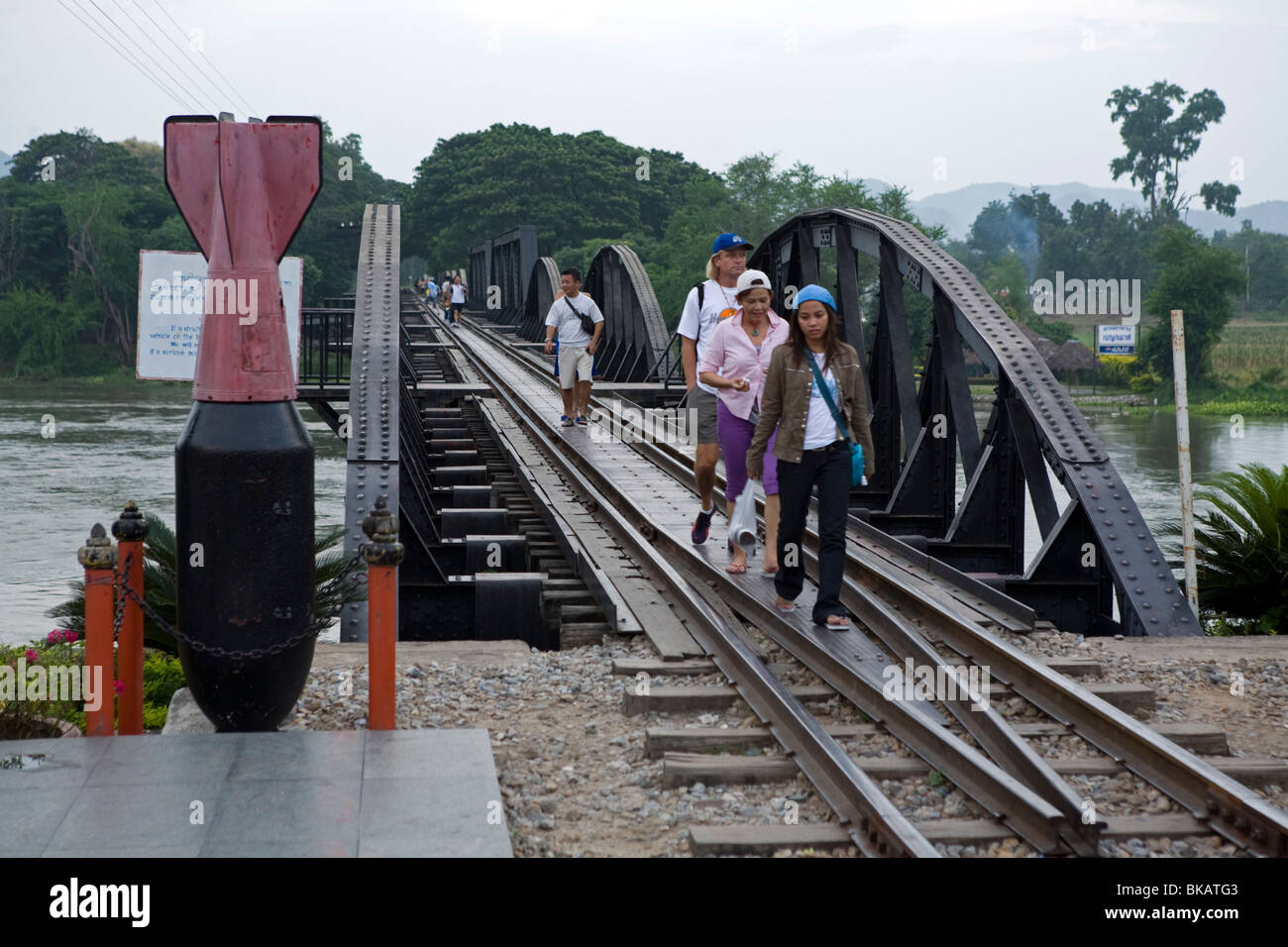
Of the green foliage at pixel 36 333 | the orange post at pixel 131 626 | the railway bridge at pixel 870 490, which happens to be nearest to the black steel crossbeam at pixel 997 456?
the railway bridge at pixel 870 490

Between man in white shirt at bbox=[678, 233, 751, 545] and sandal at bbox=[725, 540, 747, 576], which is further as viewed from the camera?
man in white shirt at bbox=[678, 233, 751, 545]

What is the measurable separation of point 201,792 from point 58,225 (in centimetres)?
8300

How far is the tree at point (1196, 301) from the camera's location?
59.8 meters

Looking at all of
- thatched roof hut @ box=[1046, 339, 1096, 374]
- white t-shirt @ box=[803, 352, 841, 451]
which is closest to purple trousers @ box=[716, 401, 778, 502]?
white t-shirt @ box=[803, 352, 841, 451]

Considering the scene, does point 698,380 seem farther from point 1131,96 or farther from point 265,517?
point 1131,96

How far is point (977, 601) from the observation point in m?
8.00

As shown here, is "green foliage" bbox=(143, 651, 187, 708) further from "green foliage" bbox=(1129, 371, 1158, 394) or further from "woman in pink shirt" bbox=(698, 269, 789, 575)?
"green foliage" bbox=(1129, 371, 1158, 394)

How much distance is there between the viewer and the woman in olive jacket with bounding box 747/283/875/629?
729cm

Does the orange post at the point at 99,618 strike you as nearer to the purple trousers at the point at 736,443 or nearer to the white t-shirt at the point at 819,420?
the white t-shirt at the point at 819,420

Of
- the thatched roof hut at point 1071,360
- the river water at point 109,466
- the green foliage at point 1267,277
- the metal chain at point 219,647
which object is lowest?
the river water at point 109,466

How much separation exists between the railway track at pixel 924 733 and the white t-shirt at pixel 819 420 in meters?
0.98

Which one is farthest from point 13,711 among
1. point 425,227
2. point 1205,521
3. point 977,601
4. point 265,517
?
point 425,227

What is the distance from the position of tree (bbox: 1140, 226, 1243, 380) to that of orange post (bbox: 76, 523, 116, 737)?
196 feet

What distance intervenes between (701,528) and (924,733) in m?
4.11
